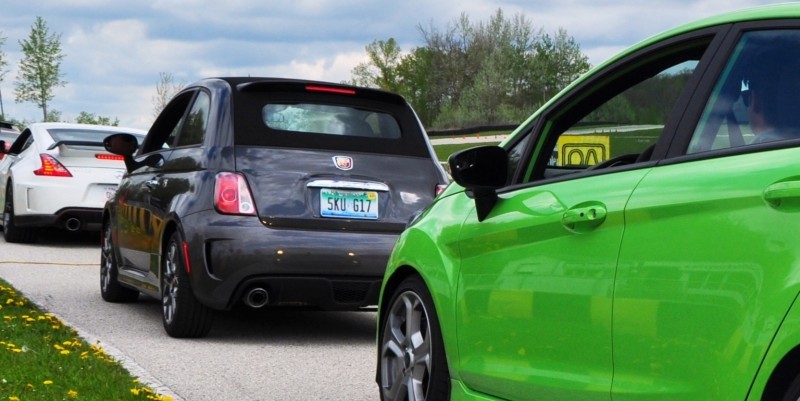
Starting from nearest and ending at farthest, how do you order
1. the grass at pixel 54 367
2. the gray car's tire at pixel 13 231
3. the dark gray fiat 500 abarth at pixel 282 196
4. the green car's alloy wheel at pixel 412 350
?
the green car's alloy wheel at pixel 412 350, the grass at pixel 54 367, the dark gray fiat 500 abarth at pixel 282 196, the gray car's tire at pixel 13 231

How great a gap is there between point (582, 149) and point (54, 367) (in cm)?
352

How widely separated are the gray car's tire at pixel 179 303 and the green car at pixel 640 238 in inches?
137

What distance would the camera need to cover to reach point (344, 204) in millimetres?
8508

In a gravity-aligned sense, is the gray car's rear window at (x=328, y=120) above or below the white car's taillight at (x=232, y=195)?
above

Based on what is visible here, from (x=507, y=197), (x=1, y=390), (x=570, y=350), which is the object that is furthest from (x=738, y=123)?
(x=1, y=390)

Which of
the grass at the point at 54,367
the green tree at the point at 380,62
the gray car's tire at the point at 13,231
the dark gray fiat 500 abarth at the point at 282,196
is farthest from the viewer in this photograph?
the green tree at the point at 380,62

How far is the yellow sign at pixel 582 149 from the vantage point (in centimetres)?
448

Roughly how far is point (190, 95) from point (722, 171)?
6.73m

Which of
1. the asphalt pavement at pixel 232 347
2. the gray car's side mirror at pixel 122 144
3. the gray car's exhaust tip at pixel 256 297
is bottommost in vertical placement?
the asphalt pavement at pixel 232 347

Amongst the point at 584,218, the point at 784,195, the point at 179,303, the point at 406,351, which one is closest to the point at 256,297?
the point at 179,303

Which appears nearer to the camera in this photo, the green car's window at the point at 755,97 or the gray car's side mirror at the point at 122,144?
the green car's window at the point at 755,97

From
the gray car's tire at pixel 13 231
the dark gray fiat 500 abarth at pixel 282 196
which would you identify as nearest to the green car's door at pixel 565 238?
the dark gray fiat 500 abarth at pixel 282 196

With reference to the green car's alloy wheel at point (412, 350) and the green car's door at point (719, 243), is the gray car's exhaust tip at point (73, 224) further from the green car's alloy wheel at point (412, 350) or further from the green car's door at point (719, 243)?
the green car's door at point (719, 243)

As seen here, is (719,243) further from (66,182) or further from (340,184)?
(66,182)
